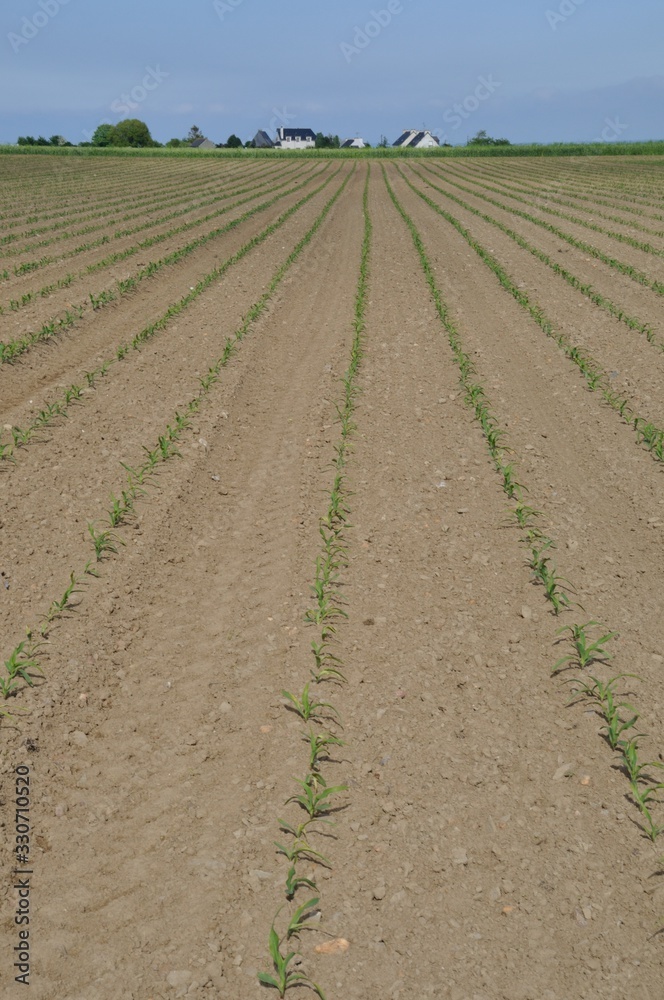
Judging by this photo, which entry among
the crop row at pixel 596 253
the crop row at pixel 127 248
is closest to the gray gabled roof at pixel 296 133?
the crop row at pixel 127 248

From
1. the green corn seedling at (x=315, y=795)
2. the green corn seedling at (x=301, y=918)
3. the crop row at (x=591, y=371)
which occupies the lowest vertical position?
the green corn seedling at (x=301, y=918)

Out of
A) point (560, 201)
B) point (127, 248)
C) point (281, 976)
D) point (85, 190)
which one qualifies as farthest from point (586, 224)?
point (281, 976)

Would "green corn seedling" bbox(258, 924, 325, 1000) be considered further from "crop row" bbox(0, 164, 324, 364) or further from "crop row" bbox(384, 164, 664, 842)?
"crop row" bbox(0, 164, 324, 364)

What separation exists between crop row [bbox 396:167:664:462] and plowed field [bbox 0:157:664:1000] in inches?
2.5

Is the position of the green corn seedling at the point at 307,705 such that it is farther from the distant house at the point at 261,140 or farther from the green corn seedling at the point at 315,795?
the distant house at the point at 261,140

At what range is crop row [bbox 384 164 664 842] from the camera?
3846 mm

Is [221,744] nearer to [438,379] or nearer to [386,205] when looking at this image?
[438,379]

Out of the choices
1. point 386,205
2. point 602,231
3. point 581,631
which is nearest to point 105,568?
point 581,631

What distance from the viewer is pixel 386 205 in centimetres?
2802

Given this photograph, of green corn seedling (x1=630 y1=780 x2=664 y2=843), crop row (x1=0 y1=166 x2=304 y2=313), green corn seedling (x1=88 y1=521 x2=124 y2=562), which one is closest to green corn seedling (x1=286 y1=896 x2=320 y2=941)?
green corn seedling (x1=630 y1=780 x2=664 y2=843)

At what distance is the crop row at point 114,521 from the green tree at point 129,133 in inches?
4110

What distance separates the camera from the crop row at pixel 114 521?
4.47m

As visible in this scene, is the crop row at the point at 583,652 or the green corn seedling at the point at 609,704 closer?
the crop row at the point at 583,652

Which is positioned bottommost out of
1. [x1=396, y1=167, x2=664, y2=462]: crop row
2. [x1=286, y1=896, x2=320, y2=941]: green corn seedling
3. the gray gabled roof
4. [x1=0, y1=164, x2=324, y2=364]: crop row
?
[x1=286, y1=896, x2=320, y2=941]: green corn seedling
